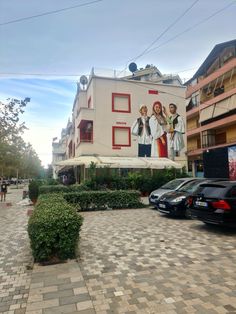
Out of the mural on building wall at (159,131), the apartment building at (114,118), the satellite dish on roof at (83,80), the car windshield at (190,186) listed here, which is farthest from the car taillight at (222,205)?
the satellite dish on roof at (83,80)

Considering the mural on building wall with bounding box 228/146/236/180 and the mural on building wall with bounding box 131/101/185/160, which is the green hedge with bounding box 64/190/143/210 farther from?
the mural on building wall with bounding box 131/101/185/160

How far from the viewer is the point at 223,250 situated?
677 centimetres

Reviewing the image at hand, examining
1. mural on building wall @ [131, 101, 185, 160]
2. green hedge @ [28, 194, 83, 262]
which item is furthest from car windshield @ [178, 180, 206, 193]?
mural on building wall @ [131, 101, 185, 160]

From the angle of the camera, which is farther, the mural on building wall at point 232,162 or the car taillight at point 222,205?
the mural on building wall at point 232,162

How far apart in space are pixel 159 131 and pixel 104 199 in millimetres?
17452

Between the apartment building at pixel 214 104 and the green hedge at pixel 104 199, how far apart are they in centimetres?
1363

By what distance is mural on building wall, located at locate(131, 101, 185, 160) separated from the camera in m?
29.8

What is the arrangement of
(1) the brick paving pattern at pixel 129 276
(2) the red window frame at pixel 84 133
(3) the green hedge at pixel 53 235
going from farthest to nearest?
1. (2) the red window frame at pixel 84 133
2. (3) the green hedge at pixel 53 235
3. (1) the brick paving pattern at pixel 129 276

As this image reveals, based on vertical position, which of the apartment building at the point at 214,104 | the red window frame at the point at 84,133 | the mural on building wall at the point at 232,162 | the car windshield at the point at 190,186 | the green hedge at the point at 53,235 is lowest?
the green hedge at the point at 53,235

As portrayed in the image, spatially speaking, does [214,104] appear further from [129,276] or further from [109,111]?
[129,276]

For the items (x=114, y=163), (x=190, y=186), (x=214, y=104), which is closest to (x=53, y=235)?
(x=190, y=186)

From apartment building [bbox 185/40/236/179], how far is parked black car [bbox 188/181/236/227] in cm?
1805

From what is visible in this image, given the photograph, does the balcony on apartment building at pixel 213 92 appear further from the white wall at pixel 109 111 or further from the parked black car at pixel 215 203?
the parked black car at pixel 215 203

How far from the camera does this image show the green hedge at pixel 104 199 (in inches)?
562
